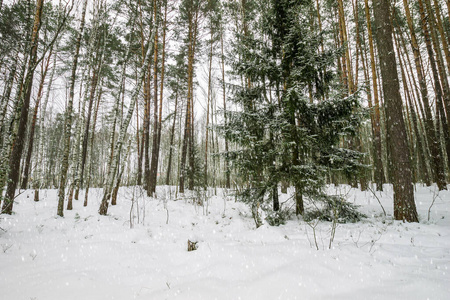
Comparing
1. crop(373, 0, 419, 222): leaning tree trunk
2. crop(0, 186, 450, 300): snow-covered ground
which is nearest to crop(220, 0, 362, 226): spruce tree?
crop(373, 0, 419, 222): leaning tree trunk

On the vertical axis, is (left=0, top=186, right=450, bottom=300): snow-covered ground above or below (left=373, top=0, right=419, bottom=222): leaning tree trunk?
below

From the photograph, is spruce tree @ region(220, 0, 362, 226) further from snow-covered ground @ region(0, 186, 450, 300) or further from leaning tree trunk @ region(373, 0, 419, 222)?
snow-covered ground @ region(0, 186, 450, 300)

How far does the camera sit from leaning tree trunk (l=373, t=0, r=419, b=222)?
429cm

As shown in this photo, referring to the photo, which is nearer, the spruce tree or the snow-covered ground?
the snow-covered ground

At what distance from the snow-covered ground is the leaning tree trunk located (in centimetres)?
44

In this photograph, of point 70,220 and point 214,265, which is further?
point 70,220

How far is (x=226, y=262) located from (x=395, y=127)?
4830 millimetres

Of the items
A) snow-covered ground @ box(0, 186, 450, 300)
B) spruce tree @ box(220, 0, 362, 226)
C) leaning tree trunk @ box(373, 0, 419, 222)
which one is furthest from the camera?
spruce tree @ box(220, 0, 362, 226)

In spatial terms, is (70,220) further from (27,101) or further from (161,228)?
(27,101)

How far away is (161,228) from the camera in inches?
187

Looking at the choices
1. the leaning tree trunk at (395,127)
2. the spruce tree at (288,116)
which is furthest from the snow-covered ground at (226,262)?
the spruce tree at (288,116)

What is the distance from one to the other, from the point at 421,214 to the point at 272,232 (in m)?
4.10

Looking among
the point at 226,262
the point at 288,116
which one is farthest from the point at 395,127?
the point at 226,262

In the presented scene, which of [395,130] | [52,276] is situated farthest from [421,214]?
[52,276]
